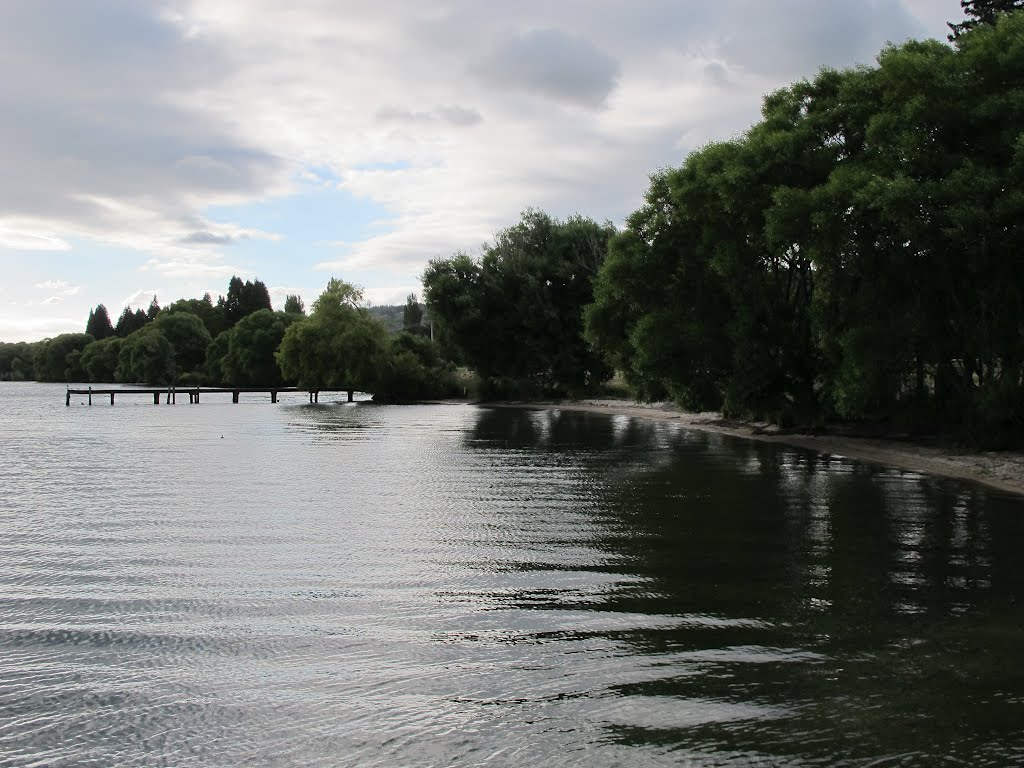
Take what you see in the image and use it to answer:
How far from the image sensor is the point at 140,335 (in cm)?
16538

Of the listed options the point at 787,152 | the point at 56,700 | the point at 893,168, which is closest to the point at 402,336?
the point at 787,152

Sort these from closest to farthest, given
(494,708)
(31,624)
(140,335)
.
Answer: (494,708), (31,624), (140,335)

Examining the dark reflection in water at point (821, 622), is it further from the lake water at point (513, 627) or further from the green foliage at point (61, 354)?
the green foliage at point (61, 354)

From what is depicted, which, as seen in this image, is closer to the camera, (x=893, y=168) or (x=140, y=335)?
(x=893, y=168)

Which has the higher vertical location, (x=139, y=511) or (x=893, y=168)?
(x=893, y=168)

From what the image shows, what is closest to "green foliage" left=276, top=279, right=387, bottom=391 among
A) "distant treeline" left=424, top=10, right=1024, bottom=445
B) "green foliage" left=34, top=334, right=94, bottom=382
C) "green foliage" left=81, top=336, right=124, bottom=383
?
"distant treeline" left=424, top=10, right=1024, bottom=445

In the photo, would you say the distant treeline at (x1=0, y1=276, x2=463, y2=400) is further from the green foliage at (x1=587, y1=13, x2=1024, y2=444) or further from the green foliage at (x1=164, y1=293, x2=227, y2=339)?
the green foliage at (x1=587, y1=13, x2=1024, y2=444)

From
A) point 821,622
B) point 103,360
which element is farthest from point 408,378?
point 103,360

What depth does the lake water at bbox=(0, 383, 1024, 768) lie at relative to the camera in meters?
6.39

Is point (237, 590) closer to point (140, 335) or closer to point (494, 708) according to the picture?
point (494, 708)

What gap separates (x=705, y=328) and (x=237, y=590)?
29.2 meters

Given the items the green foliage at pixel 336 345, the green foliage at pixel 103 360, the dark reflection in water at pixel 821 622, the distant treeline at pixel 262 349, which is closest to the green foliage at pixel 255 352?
the distant treeline at pixel 262 349

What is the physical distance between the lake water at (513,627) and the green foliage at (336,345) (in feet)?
233

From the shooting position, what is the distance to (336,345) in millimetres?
91000
